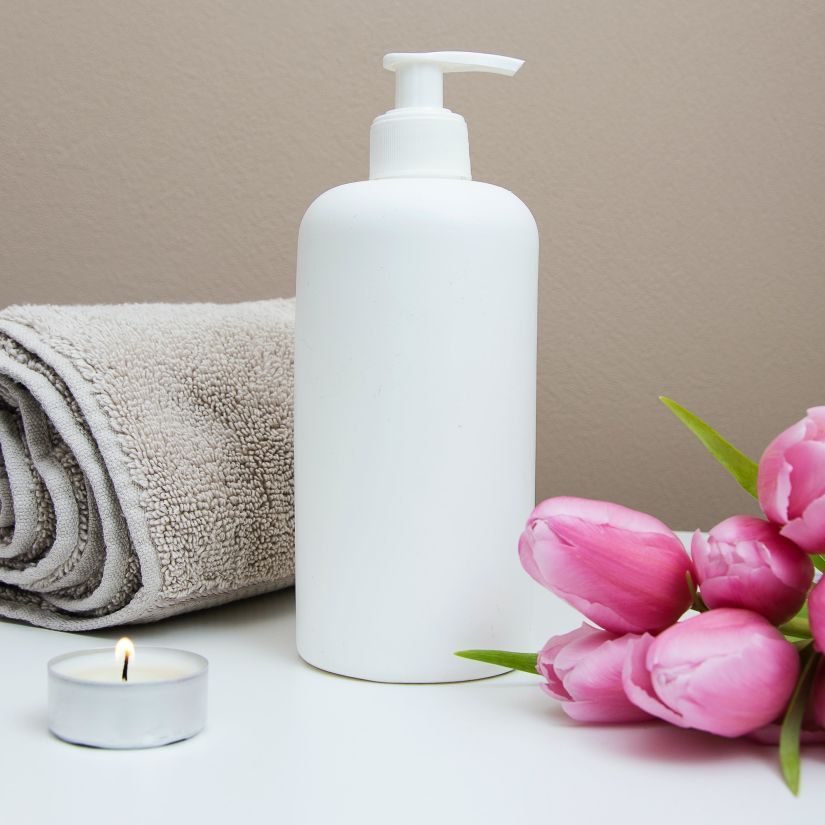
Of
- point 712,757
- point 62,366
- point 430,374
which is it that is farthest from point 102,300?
point 712,757

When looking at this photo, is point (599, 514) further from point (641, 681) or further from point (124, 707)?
point (124, 707)

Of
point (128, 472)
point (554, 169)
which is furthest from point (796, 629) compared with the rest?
point (554, 169)

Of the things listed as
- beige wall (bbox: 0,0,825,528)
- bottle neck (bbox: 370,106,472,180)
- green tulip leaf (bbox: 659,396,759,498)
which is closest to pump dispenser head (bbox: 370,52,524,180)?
bottle neck (bbox: 370,106,472,180)

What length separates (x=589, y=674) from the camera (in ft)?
1.10

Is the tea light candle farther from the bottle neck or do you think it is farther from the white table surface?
the bottle neck

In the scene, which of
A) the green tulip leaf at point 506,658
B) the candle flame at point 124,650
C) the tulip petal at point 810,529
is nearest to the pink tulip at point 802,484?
the tulip petal at point 810,529

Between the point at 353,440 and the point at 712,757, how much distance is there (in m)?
0.17

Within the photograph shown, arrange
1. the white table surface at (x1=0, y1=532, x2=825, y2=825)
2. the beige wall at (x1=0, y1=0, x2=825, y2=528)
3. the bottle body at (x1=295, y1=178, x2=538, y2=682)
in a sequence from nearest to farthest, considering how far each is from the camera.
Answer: the white table surface at (x1=0, y1=532, x2=825, y2=825) → the bottle body at (x1=295, y1=178, x2=538, y2=682) → the beige wall at (x1=0, y1=0, x2=825, y2=528)

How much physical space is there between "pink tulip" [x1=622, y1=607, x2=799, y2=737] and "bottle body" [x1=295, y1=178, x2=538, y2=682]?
0.36 ft

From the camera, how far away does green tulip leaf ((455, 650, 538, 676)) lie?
0.36 meters

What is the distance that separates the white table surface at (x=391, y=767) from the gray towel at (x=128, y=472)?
0.20ft

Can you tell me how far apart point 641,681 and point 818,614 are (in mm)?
55

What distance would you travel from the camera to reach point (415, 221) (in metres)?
0.39

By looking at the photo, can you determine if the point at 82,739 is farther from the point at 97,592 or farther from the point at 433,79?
the point at 433,79
